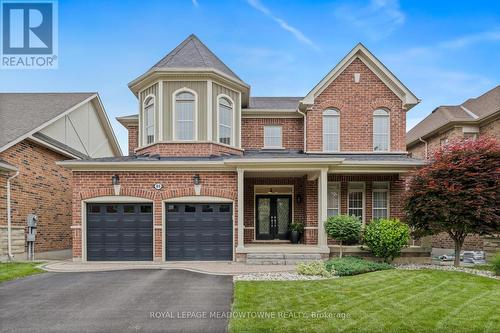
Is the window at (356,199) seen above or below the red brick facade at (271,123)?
below

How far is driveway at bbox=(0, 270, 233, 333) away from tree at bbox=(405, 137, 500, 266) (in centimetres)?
662

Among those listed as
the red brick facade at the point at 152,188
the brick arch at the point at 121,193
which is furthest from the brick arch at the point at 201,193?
the brick arch at the point at 121,193

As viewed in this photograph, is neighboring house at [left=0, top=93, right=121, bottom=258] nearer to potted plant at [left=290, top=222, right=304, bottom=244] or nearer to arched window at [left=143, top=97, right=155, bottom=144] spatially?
arched window at [left=143, top=97, right=155, bottom=144]

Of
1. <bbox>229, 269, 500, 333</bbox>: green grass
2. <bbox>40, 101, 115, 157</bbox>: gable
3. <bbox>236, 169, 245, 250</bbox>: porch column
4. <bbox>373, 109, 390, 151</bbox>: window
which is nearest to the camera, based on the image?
<bbox>229, 269, 500, 333</bbox>: green grass

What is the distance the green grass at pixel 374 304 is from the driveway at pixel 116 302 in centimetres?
63

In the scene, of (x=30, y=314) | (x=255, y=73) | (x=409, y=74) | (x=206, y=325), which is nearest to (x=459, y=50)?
(x=409, y=74)

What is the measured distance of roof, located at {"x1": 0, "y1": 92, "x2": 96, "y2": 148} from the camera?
14.7 metres

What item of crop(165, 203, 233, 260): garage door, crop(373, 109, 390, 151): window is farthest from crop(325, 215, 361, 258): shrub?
crop(373, 109, 390, 151): window

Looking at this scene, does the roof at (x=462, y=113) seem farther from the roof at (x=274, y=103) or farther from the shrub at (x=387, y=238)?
the shrub at (x=387, y=238)

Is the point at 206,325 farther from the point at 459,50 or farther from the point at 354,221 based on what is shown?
the point at 459,50

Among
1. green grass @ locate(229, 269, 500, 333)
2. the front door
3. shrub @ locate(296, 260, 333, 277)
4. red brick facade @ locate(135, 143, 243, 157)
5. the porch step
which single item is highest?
red brick facade @ locate(135, 143, 243, 157)

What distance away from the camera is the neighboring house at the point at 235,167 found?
1348 cm

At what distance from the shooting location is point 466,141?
12102 millimetres

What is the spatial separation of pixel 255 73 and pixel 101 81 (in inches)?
347
